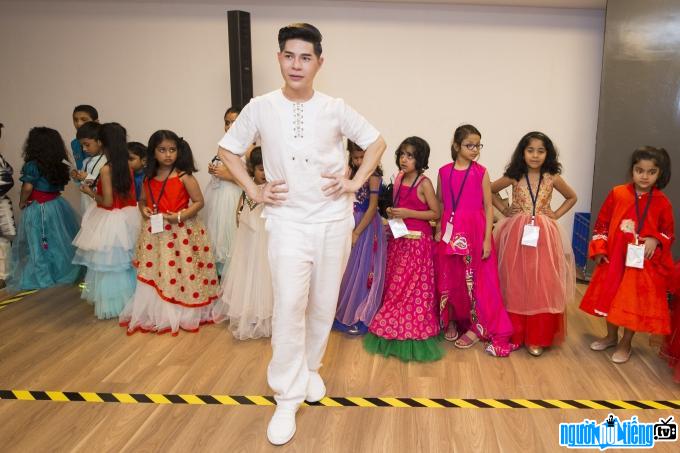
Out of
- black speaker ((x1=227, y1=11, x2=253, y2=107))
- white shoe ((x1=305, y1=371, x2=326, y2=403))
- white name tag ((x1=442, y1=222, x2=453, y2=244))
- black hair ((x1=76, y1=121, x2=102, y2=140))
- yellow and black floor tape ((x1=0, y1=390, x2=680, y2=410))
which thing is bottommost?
yellow and black floor tape ((x1=0, y1=390, x2=680, y2=410))

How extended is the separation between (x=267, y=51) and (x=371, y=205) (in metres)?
2.49

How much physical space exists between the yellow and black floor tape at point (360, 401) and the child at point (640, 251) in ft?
1.64

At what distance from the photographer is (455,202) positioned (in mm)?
3248

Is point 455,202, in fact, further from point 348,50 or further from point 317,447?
point 348,50

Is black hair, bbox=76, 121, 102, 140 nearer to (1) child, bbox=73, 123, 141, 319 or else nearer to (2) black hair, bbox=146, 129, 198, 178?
(1) child, bbox=73, 123, 141, 319

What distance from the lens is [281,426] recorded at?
7.82 ft

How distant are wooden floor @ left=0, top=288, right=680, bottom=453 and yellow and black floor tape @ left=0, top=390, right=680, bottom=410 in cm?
5

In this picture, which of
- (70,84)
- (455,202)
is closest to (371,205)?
(455,202)

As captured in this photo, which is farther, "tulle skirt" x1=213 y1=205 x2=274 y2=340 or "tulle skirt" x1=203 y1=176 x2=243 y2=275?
"tulle skirt" x1=203 y1=176 x2=243 y2=275

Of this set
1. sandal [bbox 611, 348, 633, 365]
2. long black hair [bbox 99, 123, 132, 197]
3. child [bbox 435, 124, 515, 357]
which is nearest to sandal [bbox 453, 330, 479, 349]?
child [bbox 435, 124, 515, 357]

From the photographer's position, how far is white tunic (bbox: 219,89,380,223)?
2.26 meters

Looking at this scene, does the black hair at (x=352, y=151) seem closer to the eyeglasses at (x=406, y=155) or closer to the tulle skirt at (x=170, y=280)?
the eyeglasses at (x=406, y=155)

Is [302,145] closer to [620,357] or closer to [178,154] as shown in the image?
[178,154]

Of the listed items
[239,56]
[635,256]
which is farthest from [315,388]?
[239,56]
